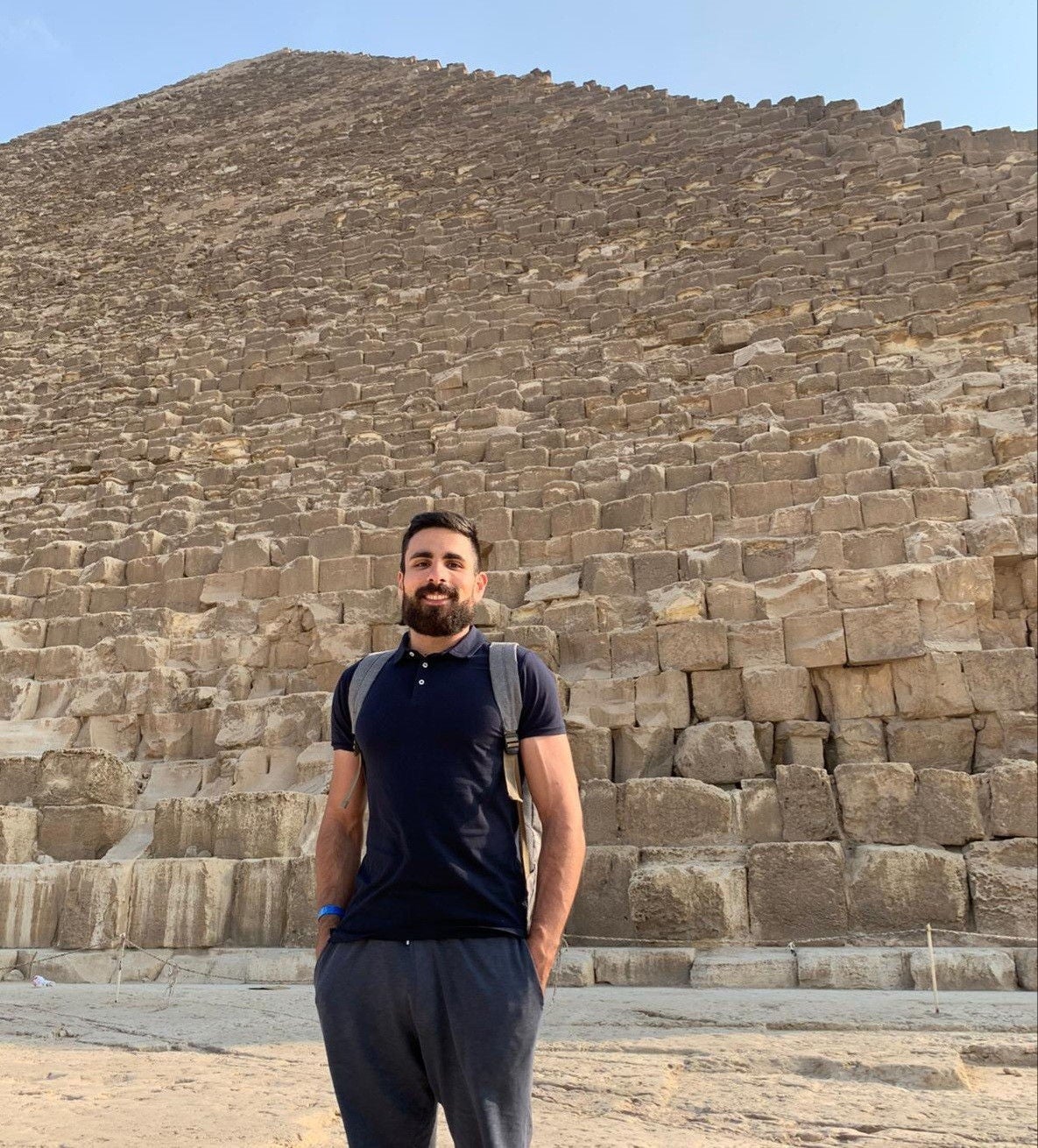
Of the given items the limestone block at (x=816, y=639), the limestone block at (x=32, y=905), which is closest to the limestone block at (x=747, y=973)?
the limestone block at (x=816, y=639)

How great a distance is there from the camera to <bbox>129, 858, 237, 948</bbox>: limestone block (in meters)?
5.49

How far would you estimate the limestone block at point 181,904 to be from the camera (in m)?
5.49

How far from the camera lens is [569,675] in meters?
6.65

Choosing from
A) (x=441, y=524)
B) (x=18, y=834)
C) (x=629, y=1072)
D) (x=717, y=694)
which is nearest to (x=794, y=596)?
(x=717, y=694)

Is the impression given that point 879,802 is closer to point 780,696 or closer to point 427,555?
point 780,696

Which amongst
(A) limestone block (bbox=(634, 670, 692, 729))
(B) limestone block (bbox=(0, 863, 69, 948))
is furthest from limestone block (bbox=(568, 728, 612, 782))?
(B) limestone block (bbox=(0, 863, 69, 948))

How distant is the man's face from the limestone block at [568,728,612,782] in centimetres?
425

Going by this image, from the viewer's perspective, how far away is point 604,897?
17.4ft

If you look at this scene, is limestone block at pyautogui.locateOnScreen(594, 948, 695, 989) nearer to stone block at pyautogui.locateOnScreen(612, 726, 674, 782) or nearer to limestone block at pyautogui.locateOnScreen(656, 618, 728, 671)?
stone block at pyautogui.locateOnScreen(612, 726, 674, 782)

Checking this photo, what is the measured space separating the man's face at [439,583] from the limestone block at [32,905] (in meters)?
4.57

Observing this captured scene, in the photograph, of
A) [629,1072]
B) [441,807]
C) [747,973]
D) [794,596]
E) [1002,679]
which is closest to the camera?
[441,807]

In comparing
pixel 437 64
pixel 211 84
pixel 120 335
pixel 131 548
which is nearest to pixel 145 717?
pixel 131 548

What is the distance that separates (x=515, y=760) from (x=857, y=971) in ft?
11.4

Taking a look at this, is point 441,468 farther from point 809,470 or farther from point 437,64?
point 437,64
